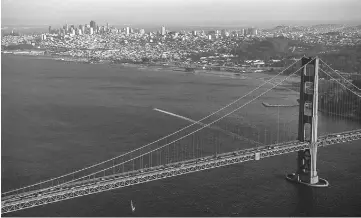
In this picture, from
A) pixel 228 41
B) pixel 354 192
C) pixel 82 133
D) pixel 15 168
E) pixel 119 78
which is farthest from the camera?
pixel 228 41

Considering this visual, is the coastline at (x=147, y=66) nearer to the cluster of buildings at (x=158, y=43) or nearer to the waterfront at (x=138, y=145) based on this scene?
the cluster of buildings at (x=158, y=43)

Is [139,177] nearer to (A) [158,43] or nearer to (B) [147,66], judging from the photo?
(B) [147,66]

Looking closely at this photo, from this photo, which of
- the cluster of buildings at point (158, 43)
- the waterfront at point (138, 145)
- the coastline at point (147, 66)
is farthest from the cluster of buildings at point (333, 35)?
the waterfront at point (138, 145)

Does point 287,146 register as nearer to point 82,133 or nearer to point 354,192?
point 354,192

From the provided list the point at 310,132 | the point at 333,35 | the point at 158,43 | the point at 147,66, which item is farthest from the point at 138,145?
the point at 158,43

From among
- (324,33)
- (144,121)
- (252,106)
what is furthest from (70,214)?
(324,33)

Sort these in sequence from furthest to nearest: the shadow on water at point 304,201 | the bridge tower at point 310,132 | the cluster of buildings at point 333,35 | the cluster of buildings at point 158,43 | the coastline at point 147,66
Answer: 1. the cluster of buildings at point 158,43
2. the cluster of buildings at point 333,35
3. the coastline at point 147,66
4. the bridge tower at point 310,132
5. the shadow on water at point 304,201
